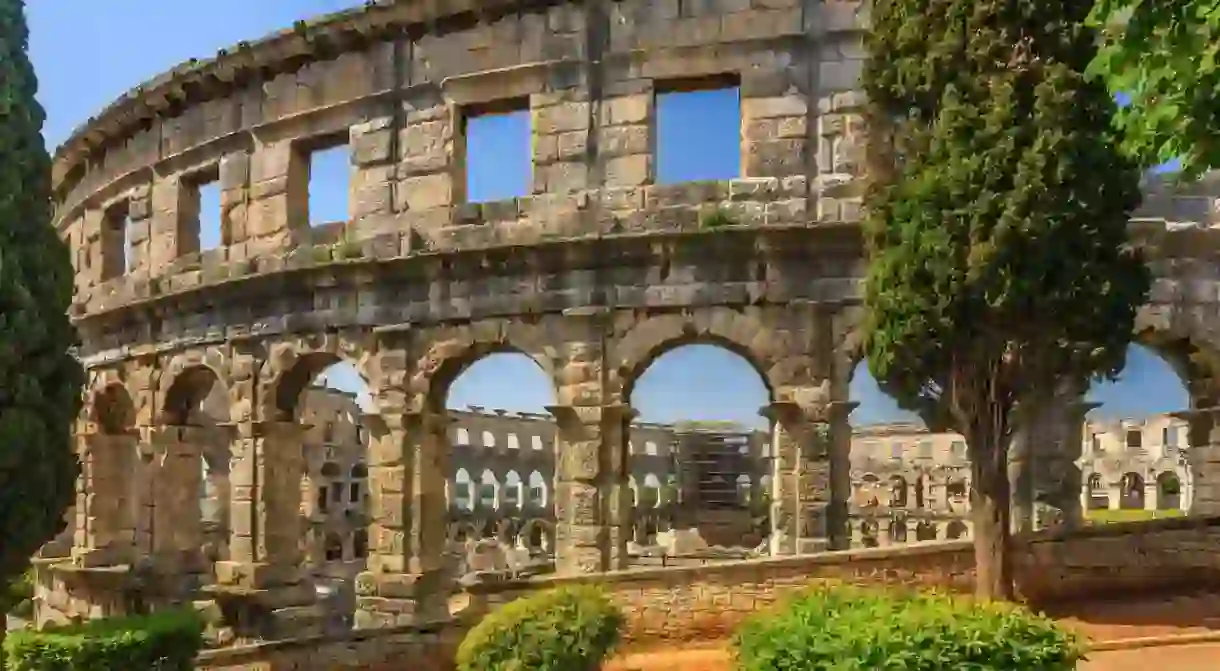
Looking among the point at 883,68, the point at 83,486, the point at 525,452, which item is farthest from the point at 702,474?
the point at 883,68

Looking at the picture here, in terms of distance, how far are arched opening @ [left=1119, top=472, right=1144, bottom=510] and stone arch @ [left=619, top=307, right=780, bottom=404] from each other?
32.2 meters

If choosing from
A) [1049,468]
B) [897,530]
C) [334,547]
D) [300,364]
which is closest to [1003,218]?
[1049,468]

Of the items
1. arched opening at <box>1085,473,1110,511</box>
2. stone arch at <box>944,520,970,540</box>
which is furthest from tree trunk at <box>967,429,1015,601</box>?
arched opening at <box>1085,473,1110,511</box>

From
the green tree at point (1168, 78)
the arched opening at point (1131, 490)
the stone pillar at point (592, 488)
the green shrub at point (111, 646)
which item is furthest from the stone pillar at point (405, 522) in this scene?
the arched opening at point (1131, 490)

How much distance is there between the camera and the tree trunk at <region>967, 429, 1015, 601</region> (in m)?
9.67

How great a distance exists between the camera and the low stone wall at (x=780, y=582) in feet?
35.7

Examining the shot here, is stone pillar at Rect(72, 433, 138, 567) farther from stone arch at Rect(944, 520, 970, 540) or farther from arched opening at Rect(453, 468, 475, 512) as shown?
stone arch at Rect(944, 520, 970, 540)

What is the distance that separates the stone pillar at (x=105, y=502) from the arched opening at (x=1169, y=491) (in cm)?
3506

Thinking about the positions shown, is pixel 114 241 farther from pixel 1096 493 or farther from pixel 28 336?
pixel 1096 493

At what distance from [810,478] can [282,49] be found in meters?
10.1

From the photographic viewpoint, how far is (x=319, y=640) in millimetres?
10820

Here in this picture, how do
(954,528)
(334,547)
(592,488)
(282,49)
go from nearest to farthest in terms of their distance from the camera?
(592,488) < (282,49) < (334,547) < (954,528)

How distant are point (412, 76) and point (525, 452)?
68.4ft

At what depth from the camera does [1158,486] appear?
128ft
